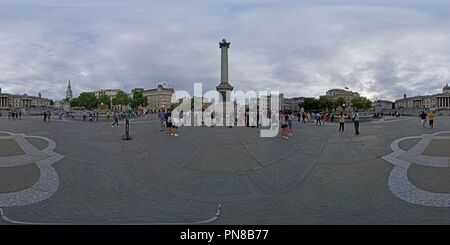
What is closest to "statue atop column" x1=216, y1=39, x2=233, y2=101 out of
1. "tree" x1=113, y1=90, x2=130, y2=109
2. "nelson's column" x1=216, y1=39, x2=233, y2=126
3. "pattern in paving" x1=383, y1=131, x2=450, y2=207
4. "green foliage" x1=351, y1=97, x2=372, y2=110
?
"nelson's column" x1=216, y1=39, x2=233, y2=126

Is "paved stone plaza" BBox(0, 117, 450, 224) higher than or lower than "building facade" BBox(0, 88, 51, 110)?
lower

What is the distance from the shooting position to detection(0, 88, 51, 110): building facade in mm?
103000

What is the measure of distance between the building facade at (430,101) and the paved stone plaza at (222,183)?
85539 millimetres

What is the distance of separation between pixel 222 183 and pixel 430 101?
140 meters

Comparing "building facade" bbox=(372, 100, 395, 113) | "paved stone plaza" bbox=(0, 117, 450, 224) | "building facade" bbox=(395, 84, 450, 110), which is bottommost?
"paved stone plaza" bbox=(0, 117, 450, 224)

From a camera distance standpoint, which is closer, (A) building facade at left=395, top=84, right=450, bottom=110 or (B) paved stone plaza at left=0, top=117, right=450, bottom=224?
(B) paved stone plaza at left=0, top=117, right=450, bottom=224

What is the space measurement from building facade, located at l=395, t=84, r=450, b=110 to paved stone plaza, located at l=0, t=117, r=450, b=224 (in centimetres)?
8554

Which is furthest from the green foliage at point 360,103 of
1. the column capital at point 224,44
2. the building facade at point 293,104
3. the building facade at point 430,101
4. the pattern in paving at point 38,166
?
the pattern in paving at point 38,166

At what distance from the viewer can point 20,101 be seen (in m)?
120

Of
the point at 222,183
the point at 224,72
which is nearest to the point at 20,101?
the point at 224,72

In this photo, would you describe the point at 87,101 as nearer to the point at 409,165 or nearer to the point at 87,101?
the point at 87,101

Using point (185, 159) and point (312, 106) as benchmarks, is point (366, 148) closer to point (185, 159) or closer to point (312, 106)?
point (185, 159)

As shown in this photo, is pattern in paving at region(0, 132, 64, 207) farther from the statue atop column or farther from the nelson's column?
the statue atop column
